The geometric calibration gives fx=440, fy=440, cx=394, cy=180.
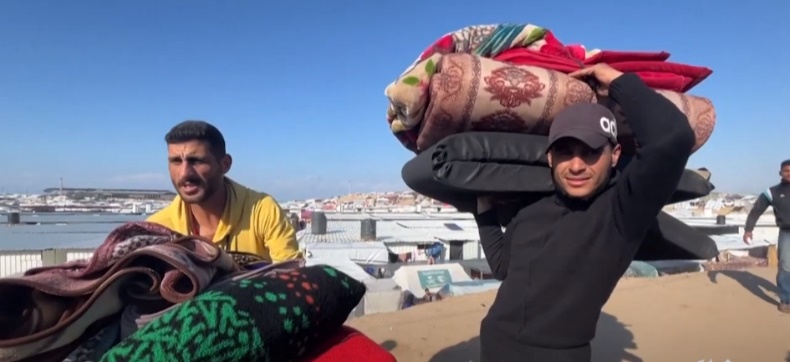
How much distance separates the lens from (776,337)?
475 centimetres

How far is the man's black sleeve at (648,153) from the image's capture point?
1451 mm

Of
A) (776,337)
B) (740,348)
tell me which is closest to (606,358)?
(740,348)

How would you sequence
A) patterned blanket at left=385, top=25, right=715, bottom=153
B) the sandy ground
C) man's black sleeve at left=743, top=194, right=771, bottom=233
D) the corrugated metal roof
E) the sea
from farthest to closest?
the corrugated metal roof, the sea, man's black sleeve at left=743, top=194, right=771, bottom=233, the sandy ground, patterned blanket at left=385, top=25, right=715, bottom=153

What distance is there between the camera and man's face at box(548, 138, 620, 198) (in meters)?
1.61

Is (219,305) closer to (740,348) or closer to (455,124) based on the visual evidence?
(455,124)

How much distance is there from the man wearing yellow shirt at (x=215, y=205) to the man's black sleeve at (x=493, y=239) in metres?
0.93

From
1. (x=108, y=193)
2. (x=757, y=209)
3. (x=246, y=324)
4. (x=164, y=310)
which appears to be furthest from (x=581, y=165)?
(x=108, y=193)

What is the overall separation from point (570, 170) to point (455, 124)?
471mm

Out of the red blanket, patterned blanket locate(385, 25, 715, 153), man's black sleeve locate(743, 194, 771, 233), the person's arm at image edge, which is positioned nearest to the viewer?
the red blanket

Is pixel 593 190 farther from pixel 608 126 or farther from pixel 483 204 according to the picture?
pixel 483 204

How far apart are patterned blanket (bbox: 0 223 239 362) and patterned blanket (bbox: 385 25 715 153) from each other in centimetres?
93

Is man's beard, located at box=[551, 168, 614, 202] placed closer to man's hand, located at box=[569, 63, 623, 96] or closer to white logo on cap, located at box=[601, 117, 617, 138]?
white logo on cap, located at box=[601, 117, 617, 138]

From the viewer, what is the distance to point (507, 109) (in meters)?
1.77

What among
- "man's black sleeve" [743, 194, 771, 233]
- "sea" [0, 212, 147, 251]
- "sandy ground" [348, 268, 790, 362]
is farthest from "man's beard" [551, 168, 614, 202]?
"sea" [0, 212, 147, 251]
